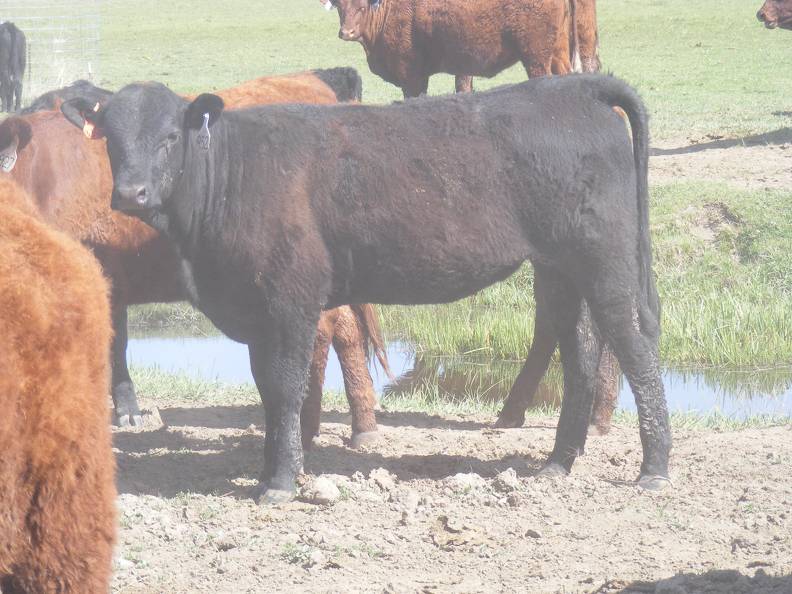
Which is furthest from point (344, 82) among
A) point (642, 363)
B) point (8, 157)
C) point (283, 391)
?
point (642, 363)

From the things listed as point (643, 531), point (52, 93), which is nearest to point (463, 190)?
point (643, 531)

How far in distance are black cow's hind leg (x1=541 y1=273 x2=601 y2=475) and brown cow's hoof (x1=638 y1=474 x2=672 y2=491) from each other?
49cm

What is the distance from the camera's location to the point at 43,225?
3100 mm

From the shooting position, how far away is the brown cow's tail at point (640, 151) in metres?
6.14

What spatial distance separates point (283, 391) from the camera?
6.11m

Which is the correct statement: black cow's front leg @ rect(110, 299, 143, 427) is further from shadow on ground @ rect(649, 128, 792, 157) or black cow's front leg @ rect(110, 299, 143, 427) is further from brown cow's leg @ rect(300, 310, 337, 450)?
shadow on ground @ rect(649, 128, 792, 157)

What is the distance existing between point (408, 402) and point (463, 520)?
3.26 metres

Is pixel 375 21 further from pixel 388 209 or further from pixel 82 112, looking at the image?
pixel 388 209

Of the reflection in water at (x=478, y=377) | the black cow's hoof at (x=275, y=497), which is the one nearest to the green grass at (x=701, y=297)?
the reflection in water at (x=478, y=377)

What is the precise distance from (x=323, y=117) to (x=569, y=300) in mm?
1607

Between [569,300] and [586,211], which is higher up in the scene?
[586,211]

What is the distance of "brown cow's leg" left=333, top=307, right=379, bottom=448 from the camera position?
7.30 metres

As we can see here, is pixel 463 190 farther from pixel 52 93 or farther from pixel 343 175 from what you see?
pixel 52 93

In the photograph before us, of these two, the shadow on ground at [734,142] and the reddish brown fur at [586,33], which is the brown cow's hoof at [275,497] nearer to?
the shadow on ground at [734,142]
